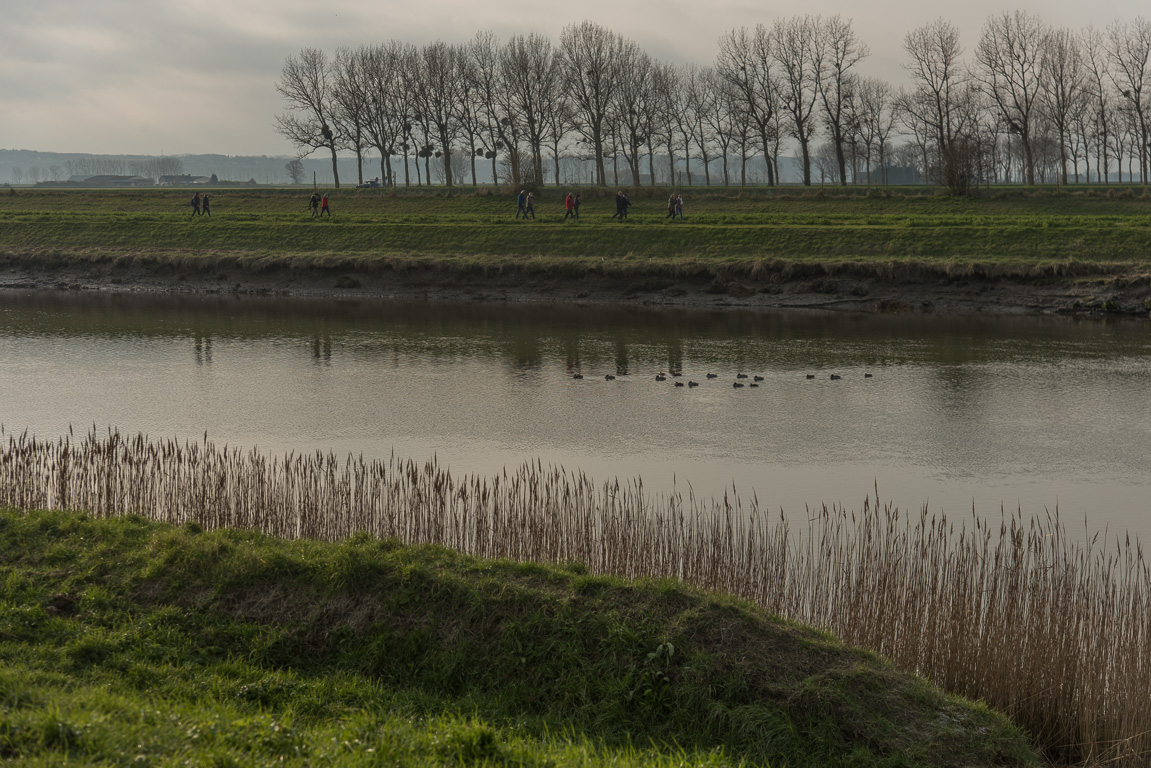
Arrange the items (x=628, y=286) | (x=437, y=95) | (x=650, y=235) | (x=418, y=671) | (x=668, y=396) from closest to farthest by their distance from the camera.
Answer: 1. (x=418, y=671)
2. (x=668, y=396)
3. (x=628, y=286)
4. (x=650, y=235)
5. (x=437, y=95)

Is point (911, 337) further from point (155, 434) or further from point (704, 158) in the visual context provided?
point (704, 158)

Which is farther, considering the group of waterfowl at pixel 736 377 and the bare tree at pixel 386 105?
the bare tree at pixel 386 105

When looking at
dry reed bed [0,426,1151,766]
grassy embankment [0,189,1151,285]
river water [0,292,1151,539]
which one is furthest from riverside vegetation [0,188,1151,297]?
dry reed bed [0,426,1151,766]

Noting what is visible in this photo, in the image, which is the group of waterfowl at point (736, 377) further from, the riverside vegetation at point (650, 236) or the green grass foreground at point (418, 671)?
the riverside vegetation at point (650, 236)

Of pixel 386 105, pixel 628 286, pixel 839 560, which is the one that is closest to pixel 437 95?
pixel 386 105

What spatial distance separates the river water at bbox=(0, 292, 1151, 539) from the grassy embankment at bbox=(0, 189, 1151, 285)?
24.1 ft

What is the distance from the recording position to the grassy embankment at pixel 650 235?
46.1m

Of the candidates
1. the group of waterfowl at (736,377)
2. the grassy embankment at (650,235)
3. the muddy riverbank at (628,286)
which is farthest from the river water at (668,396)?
the grassy embankment at (650,235)

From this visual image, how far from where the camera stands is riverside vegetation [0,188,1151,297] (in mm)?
45969

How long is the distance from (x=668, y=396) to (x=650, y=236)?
29.5 metres

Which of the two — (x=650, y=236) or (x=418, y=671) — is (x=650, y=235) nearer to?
(x=650, y=236)

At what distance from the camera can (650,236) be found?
52938mm

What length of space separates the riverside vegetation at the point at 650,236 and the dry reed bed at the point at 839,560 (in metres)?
33.5

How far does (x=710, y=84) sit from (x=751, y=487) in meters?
88.2
